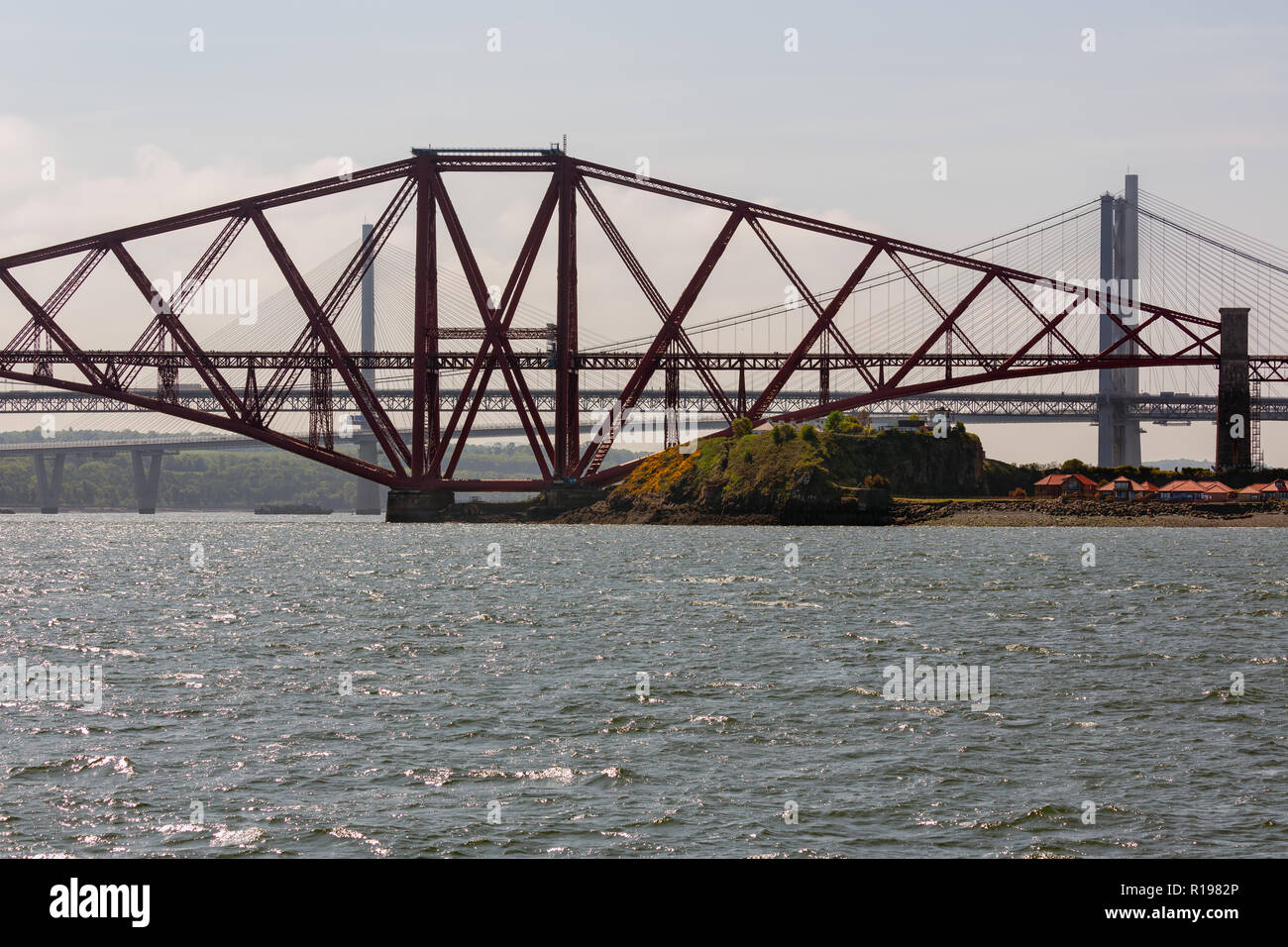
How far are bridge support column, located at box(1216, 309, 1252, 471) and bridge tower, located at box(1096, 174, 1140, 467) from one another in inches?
1228

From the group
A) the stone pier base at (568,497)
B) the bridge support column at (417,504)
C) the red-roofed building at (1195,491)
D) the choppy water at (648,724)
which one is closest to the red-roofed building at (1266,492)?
the red-roofed building at (1195,491)

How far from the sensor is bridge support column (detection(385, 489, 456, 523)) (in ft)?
389

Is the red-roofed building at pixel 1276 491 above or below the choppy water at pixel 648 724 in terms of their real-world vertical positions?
above

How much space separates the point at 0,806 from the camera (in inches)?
666

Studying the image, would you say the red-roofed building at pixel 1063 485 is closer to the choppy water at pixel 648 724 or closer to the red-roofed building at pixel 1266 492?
the red-roofed building at pixel 1266 492

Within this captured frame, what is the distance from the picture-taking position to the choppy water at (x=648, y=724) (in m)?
16.0

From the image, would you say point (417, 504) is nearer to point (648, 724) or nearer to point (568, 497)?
point (568, 497)

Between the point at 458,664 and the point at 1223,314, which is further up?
the point at 1223,314

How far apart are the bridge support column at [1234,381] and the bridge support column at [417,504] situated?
69.6 m

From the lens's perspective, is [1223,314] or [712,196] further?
[1223,314]

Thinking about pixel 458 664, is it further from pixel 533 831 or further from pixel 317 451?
pixel 317 451
